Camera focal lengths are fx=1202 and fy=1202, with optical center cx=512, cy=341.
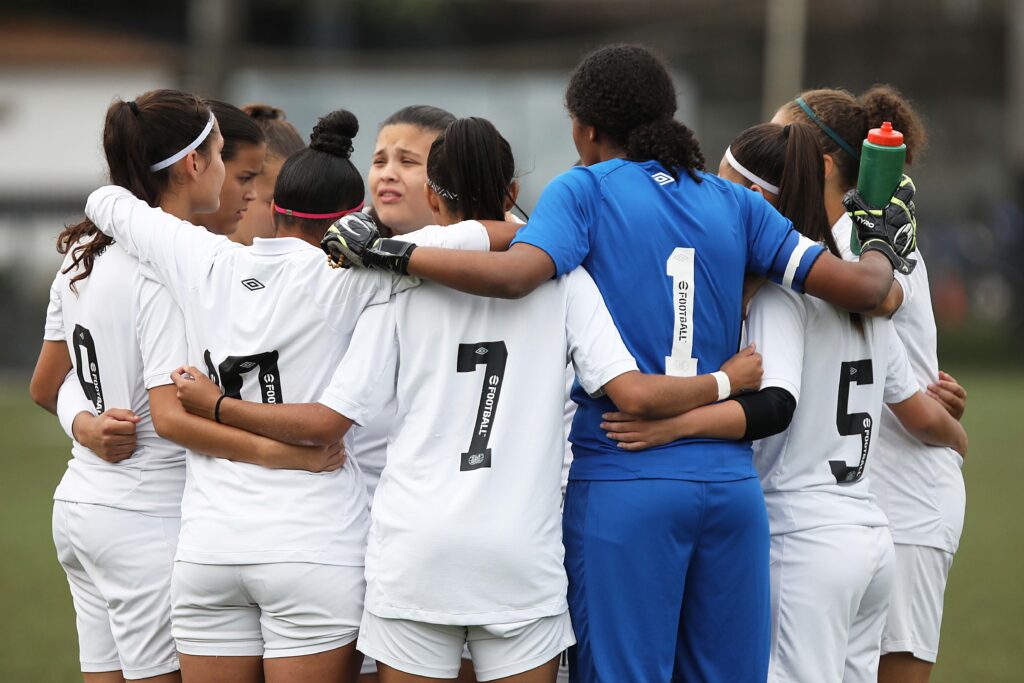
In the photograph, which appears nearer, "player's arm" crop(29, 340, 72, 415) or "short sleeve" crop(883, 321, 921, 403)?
"short sleeve" crop(883, 321, 921, 403)

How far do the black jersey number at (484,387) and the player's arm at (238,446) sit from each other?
462 mm

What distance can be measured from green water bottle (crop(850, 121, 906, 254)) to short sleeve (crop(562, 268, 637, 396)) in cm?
94

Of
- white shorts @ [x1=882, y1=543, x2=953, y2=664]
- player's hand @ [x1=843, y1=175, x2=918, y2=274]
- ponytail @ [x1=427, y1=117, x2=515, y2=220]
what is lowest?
white shorts @ [x1=882, y1=543, x2=953, y2=664]

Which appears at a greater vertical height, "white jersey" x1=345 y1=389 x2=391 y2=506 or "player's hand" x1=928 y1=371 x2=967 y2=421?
"player's hand" x1=928 y1=371 x2=967 y2=421

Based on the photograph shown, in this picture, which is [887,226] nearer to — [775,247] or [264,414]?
[775,247]

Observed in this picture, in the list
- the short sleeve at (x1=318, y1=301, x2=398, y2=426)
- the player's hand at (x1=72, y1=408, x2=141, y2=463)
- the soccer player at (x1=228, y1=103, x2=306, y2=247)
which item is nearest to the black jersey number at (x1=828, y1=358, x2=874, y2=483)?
the short sleeve at (x1=318, y1=301, x2=398, y2=426)

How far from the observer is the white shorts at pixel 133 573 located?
3775 millimetres

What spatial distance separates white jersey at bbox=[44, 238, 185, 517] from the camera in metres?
3.85

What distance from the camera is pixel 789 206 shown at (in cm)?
385

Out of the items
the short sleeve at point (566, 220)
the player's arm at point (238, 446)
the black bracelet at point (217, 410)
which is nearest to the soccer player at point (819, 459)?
the short sleeve at point (566, 220)

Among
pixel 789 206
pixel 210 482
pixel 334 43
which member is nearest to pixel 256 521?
pixel 210 482

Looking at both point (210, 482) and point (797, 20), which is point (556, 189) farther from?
point (797, 20)

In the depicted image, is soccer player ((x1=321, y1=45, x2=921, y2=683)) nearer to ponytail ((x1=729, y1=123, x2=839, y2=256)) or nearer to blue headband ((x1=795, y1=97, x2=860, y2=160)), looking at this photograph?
ponytail ((x1=729, y1=123, x2=839, y2=256))

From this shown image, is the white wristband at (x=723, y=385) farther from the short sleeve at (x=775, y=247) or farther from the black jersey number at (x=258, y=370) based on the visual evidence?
the black jersey number at (x=258, y=370)
